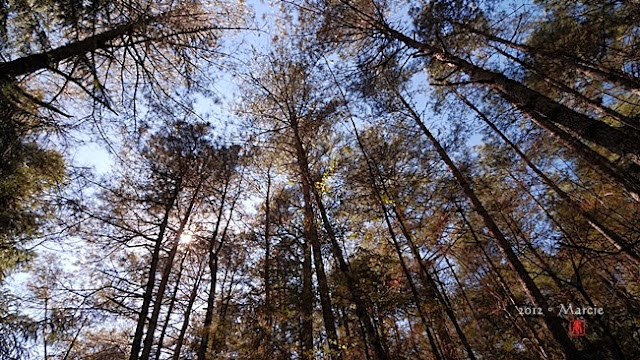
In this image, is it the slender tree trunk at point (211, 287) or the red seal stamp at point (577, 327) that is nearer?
the slender tree trunk at point (211, 287)

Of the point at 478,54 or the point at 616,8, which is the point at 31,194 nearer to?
the point at 478,54

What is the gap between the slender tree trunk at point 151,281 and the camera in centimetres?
549

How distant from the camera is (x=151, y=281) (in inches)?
245

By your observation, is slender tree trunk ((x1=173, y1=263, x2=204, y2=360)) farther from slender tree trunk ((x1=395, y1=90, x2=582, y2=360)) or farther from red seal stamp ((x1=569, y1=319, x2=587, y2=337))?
red seal stamp ((x1=569, y1=319, x2=587, y2=337))

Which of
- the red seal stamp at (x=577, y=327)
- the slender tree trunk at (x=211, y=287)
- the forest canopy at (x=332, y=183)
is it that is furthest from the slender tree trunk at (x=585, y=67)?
the slender tree trunk at (x=211, y=287)

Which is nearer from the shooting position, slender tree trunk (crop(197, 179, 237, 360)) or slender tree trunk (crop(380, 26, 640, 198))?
slender tree trunk (crop(380, 26, 640, 198))

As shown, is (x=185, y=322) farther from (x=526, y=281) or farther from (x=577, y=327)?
(x=577, y=327)

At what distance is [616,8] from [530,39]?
1.71 metres

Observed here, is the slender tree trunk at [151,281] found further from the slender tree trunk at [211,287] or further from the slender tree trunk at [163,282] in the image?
the slender tree trunk at [211,287]

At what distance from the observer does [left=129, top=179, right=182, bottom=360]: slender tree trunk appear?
5.49m

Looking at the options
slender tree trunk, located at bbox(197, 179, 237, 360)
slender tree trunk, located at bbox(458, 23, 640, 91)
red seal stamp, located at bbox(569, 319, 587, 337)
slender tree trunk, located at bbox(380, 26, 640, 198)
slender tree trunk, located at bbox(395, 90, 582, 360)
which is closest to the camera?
slender tree trunk, located at bbox(380, 26, 640, 198)

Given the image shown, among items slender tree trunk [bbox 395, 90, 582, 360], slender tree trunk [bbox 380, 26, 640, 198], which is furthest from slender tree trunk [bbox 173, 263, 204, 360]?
slender tree trunk [bbox 380, 26, 640, 198]

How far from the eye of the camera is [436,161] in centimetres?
799

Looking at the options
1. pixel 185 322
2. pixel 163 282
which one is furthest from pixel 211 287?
pixel 185 322
